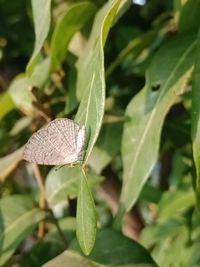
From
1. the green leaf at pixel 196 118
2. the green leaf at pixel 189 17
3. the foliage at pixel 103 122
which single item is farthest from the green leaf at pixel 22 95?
the green leaf at pixel 196 118

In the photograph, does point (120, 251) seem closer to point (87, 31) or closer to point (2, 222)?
point (2, 222)

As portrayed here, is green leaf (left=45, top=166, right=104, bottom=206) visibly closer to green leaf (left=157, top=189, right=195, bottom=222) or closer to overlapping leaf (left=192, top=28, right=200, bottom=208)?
green leaf (left=157, top=189, right=195, bottom=222)

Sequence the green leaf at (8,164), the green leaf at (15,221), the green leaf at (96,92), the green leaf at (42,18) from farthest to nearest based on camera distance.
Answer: the green leaf at (8,164), the green leaf at (15,221), the green leaf at (42,18), the green leaf at (96,92)

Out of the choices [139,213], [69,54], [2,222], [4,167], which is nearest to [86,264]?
[2,222]

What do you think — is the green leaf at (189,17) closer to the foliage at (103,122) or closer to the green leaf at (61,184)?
the foliage at (103,122)

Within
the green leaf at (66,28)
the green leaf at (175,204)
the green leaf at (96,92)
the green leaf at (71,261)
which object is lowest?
the green leaf at (175,204)

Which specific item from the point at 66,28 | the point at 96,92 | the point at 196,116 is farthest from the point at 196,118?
the point at 66,28

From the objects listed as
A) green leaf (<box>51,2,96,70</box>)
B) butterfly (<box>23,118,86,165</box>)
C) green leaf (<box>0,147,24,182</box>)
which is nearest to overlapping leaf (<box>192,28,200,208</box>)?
butterfly (<box>23,118,86,165</box>)
